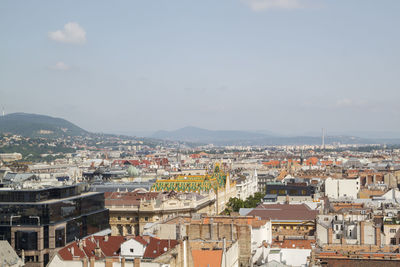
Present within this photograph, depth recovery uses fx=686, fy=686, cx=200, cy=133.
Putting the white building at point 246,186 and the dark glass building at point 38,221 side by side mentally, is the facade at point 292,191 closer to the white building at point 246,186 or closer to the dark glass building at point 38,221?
the white building at point 246,186

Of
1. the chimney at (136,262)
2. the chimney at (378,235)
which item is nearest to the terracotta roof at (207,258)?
the chimney at (136,262)

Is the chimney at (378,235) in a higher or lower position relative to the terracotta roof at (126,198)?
lower

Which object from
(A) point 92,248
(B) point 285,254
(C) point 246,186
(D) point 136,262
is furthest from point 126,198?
(C) point 246,186

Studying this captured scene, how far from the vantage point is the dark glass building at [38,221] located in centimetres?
6669

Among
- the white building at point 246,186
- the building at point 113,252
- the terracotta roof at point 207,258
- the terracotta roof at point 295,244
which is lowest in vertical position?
the white building at point 246,186

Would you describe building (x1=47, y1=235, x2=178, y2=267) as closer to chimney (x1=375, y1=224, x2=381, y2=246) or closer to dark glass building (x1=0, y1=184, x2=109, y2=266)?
dark glass building (x1=0, y1=184, x2=109, y2=266)

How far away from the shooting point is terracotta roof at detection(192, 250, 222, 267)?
2255 inches

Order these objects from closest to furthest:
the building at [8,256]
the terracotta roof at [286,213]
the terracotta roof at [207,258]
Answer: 1. the terracotta roof at [207,258]
2. the building at [8,256]
3. the terracotta roof at [286,213]

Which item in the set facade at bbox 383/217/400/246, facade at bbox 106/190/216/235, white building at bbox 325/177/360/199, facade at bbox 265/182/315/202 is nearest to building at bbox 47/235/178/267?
facade at bbox 383/217/400/246

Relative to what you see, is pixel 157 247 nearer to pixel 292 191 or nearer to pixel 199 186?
pixel 199 186

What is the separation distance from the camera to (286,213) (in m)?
93.6

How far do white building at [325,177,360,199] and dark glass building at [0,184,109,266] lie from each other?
80.8 metres

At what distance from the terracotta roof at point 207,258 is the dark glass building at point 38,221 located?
16.6 metres

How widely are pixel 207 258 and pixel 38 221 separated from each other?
62.9 ft
